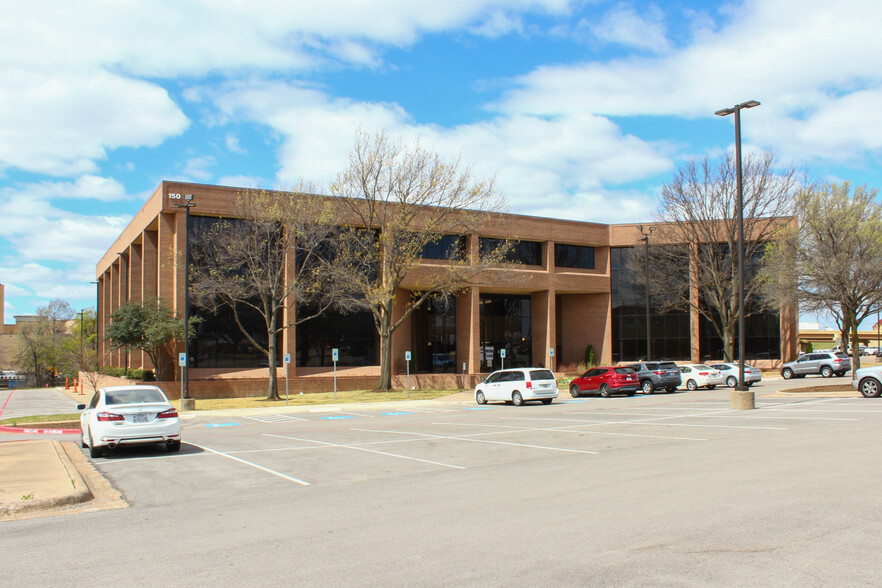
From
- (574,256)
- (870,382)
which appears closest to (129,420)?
(870,382)

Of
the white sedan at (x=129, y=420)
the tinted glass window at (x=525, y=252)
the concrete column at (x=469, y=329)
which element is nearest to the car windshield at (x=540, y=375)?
the white sedan at (x=129, y=420)

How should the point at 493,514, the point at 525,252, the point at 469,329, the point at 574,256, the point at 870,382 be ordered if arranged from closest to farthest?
1. the point at 493,514
2. the point at 870,382
3. the point at 469,329
4. the point at 525,252
5. the point at 574,256

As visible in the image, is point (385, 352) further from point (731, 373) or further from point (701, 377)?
point (731, 373)

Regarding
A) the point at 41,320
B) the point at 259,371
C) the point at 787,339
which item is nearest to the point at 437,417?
the point at 259,371

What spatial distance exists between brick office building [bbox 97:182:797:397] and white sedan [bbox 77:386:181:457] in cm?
2736

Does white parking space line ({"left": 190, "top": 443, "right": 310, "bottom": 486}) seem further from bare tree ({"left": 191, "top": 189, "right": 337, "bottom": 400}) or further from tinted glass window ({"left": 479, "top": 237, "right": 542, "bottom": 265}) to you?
tinted glass window ({"left": 479, "top": 237, "right": 542, "bottom": 265})

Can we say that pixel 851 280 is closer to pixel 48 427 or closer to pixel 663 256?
pixel 663 256

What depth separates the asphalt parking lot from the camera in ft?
19.4

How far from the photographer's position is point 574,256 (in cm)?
5709

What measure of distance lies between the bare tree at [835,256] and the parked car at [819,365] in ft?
15.8

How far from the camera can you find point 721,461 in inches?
456

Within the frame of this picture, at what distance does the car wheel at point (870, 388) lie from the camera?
2544 centimetres

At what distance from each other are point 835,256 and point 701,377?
29.3 ft

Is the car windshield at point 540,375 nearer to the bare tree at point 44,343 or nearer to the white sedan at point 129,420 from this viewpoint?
the white sedan at point 129,420
